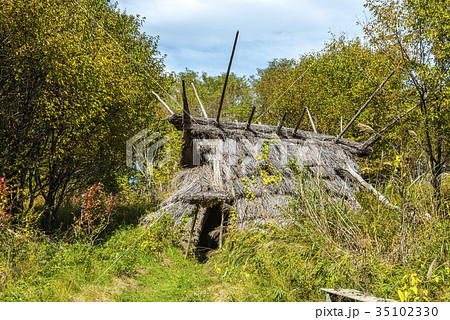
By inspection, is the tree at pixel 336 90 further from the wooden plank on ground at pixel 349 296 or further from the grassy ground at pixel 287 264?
the wooden plank on ground at pixel 349 296

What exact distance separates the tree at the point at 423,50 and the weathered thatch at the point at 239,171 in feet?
9.59

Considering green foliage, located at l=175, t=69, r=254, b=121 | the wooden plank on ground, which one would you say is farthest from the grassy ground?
green foliage, located at l=175, t=69, r=254, b=121

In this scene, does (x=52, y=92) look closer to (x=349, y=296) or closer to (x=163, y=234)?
(x=163, y=234)

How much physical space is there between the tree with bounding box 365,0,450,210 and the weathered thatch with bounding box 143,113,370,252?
9.59 feet

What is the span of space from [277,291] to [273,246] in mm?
1403

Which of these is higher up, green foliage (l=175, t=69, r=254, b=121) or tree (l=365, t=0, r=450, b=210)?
green foliage (l=175, t=69, r=254, b=121)

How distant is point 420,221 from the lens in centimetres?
556

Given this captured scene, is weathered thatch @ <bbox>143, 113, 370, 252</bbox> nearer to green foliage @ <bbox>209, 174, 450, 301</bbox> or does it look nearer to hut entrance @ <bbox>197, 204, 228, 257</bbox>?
hut entrance @ <bbox>197, 204, 228, 257</bbox>

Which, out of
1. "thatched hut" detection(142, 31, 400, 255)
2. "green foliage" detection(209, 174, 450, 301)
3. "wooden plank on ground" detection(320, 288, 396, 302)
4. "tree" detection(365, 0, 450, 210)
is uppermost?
"tree" detection(365, 0, 450, 210)

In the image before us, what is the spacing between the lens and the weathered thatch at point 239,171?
853cm

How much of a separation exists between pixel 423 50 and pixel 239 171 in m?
7.02

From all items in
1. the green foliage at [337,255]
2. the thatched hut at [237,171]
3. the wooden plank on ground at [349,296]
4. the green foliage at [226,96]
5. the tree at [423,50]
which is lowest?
the wooden plank on ground at [349,296]

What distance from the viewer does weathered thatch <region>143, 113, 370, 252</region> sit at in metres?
8.53

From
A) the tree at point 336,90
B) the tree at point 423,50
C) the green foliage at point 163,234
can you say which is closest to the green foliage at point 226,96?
the tree at point 336,90
